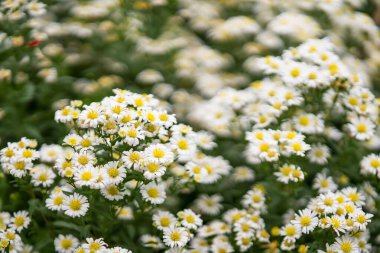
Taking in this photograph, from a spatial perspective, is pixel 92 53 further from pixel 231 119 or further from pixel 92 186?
pixel 92 186

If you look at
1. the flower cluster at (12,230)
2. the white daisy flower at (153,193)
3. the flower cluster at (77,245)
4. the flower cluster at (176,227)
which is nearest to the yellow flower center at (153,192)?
the white daisy flower at (153,193)

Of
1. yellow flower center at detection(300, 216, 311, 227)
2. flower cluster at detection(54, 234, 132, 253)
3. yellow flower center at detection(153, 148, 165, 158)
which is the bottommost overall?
flower cluster at detection(54, 234, 132, 253)

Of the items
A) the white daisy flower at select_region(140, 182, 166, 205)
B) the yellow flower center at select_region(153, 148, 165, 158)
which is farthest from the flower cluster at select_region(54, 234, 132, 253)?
the yellow flower center at select_region(153, 148, 165, 158)

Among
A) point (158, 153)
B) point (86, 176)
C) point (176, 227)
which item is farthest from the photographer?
point (176, 227)

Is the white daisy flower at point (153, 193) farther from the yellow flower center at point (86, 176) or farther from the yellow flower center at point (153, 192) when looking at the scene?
the yellow flower center at point (86, 176)

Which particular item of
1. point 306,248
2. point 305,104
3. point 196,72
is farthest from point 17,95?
point 306,248

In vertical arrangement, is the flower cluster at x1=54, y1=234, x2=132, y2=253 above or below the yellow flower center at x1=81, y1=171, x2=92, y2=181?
below

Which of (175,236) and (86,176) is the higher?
(86,176)

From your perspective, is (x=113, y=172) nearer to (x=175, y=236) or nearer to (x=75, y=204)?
(x=75, y=204)

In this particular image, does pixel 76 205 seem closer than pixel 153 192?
Yes

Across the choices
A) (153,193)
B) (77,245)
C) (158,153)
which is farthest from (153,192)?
(77,245)

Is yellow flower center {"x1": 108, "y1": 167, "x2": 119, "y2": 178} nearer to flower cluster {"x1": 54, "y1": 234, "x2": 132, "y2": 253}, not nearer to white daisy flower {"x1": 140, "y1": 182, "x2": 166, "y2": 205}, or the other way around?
white daisy flower {"x1": 140, "y1": 182, "x2": 166, "y2": 205}

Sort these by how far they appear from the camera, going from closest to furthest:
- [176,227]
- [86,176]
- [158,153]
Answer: [86,176]
[158,153]
[176,227]
